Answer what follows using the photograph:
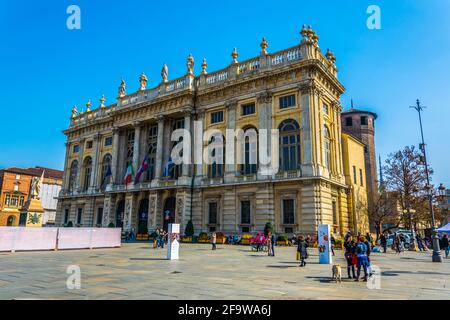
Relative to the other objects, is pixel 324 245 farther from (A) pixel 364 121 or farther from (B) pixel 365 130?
(A) pixel 364 121

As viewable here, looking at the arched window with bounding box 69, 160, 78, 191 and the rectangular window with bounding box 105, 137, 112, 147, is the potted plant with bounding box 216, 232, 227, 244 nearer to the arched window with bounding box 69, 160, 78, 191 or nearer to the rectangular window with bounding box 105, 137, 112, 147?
the rectangular window with bounding box 105, 137, 112, 147

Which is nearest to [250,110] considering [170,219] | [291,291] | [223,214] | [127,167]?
[223,214]

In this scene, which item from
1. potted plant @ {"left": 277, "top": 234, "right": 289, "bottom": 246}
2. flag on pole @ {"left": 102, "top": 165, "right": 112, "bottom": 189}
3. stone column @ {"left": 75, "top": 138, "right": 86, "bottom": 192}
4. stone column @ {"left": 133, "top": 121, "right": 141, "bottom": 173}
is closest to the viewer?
potted plant @ {"left": 277, "top": 234, "right": 289, "bottom": 246}

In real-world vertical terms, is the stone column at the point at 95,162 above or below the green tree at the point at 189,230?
above

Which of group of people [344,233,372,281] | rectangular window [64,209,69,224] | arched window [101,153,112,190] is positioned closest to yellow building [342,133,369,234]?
group of people [344,233,372,281]

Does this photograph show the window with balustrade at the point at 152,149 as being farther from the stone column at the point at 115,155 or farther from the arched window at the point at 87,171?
the arched window at the point at 87,171

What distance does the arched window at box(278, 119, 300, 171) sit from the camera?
3219cm

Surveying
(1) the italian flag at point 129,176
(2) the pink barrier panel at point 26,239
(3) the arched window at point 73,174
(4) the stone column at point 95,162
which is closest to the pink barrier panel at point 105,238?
(2) the pink barrier panel at point 26,239

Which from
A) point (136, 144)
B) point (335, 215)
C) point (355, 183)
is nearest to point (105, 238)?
point (136, 144)

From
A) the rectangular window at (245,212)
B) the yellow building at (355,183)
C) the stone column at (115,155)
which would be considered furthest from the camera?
the stone column at (115,155)

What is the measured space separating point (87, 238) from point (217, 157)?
16.0 meters

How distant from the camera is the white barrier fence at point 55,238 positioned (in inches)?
888

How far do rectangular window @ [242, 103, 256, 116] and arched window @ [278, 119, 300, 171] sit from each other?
3.84m

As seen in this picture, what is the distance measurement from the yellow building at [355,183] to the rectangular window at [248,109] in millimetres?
11533
